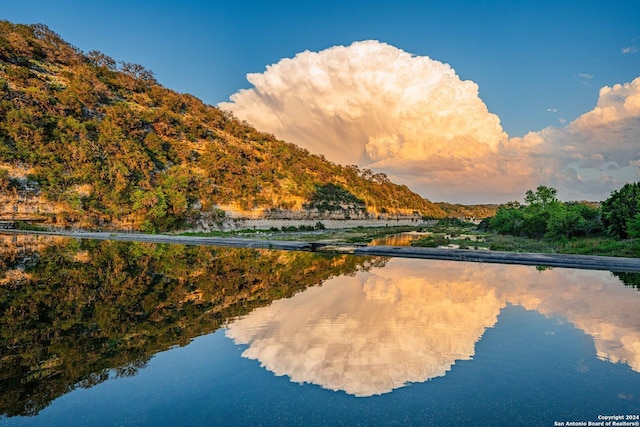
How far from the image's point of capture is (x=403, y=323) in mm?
6902

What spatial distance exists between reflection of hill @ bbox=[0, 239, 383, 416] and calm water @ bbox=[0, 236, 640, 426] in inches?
1.5

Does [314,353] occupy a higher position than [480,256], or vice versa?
[480,256]

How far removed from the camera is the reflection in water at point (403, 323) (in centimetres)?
485

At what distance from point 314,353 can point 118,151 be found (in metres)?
50.4

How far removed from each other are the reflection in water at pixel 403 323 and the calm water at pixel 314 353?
0.04 metres

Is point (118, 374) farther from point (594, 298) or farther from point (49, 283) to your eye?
point (594, 298)

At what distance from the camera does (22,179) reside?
3631 centimetres

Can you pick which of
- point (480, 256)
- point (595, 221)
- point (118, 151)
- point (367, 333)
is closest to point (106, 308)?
point (367, 333)

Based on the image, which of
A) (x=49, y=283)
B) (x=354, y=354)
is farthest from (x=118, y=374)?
(x=49, y=283)

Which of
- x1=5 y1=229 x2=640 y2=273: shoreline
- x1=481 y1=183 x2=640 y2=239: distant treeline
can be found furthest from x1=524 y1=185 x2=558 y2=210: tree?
x1=5 y1=229 x2=640 y2=273: shoreline

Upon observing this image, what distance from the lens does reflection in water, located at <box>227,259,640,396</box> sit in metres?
4.85

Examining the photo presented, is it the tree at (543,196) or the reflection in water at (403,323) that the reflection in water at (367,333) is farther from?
the tree at (543,196)

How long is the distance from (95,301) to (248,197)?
161ft

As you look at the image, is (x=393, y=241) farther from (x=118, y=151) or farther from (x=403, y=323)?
(x=118, y=151)
